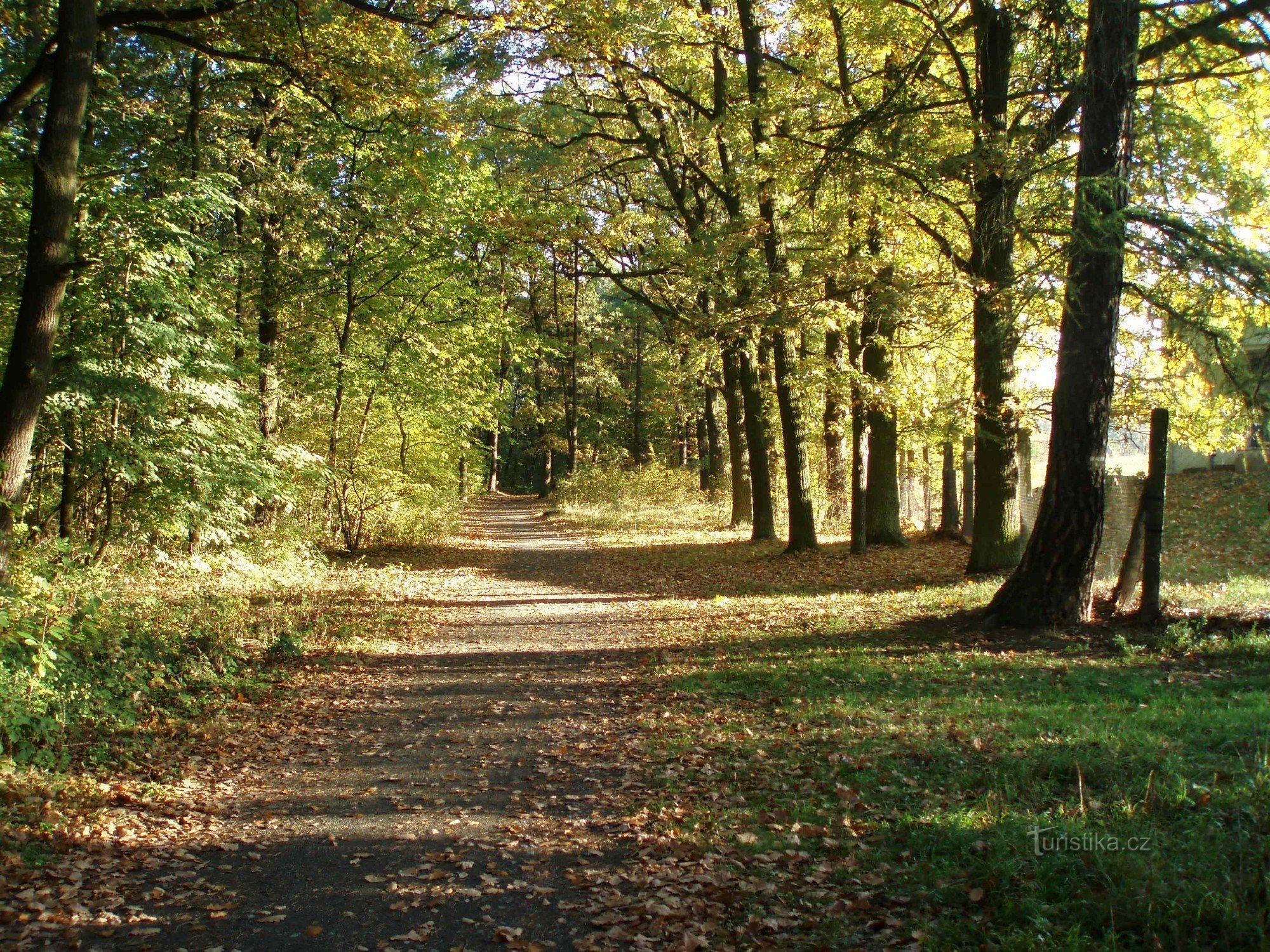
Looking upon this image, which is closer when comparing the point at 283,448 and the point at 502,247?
the point at 283,448

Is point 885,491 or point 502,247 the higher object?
point 502,247

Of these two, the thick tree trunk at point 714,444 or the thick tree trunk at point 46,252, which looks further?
the thick tree trunk at point 714,444

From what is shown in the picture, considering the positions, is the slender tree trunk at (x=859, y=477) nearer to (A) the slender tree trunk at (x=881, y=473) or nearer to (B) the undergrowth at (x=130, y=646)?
(A) the slender tree trunk at (x=881, y=473)

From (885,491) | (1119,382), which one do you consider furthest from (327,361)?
(1119,382)

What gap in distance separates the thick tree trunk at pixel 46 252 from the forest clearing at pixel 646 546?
0.15ft

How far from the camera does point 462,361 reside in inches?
859

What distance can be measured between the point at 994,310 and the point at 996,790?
750cm

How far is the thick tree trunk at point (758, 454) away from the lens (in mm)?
20422

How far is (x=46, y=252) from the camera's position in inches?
311

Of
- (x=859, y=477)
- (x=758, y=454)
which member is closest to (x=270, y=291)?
(x=758, y=454)

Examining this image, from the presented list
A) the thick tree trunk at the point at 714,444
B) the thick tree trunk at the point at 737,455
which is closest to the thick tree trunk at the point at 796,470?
the thick tree trunk at the point at 737,455

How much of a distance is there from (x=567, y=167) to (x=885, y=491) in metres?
11.1

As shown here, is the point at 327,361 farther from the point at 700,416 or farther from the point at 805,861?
the point at 700,416

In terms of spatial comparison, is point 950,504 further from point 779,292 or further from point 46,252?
point 46,252
